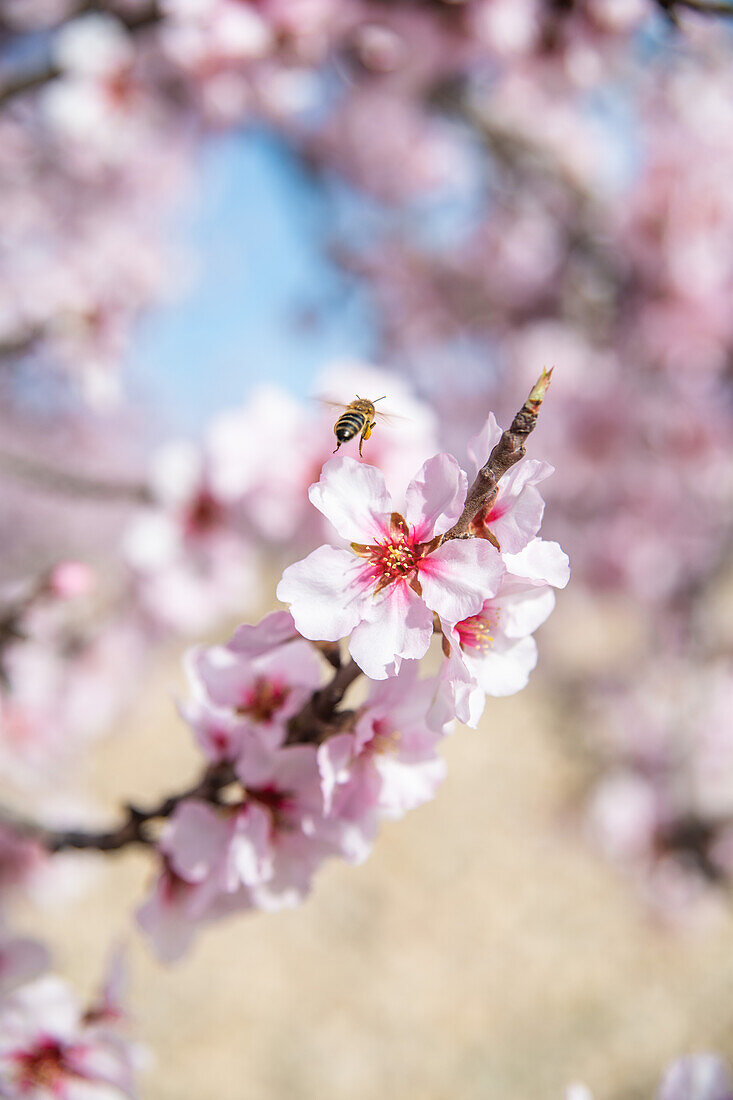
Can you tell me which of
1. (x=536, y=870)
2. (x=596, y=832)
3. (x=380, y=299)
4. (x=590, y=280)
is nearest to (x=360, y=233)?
(x=380, y=299)

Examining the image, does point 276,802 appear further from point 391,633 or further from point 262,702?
point 391,633

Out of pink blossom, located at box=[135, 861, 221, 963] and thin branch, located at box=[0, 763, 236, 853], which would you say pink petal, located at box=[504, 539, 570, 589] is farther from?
pink blossom, located at box=[135, 861, 221, 963]

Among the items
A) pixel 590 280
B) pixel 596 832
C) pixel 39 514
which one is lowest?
pixel 596 832

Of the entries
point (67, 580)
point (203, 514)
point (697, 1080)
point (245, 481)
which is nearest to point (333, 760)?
point (697, 1080)

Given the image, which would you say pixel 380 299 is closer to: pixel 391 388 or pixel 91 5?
pixel 91 5

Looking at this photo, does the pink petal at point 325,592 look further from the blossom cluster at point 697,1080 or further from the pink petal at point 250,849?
the blossom cluster at point 697,1080

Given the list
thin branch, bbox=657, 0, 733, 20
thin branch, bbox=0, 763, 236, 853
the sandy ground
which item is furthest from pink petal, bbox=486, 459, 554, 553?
the sandy ground
